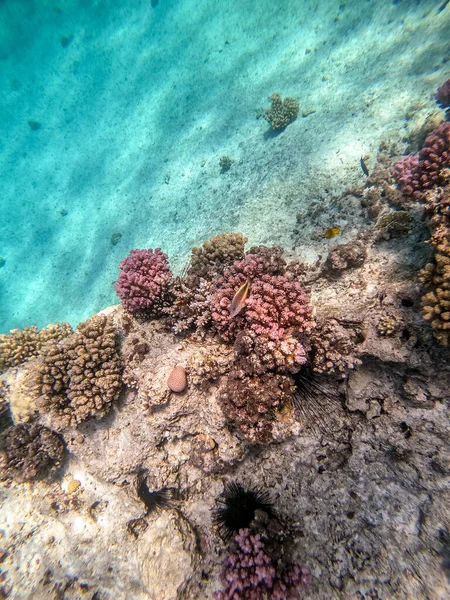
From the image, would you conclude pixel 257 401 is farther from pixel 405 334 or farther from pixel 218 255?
pixel 218 255

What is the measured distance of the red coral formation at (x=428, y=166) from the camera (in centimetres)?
557

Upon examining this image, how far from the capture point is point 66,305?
15.0 m

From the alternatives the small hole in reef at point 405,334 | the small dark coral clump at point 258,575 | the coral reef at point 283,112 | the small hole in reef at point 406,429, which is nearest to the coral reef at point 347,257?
the small hole in reef at point 405,334

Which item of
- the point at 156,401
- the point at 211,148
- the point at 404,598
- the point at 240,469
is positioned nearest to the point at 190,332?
the point at 156,401

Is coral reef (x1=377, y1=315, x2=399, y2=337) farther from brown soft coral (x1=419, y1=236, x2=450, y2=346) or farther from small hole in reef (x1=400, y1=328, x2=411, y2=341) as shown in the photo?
brown soft coral (x1=419, y1=236, x2=450, y2=346)

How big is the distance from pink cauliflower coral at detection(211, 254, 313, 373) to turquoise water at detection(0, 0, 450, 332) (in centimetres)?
225

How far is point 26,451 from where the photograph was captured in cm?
570

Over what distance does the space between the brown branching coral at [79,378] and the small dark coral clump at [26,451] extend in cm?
119

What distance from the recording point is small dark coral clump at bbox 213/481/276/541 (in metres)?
4.11

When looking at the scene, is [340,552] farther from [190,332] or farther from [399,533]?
[190,332]

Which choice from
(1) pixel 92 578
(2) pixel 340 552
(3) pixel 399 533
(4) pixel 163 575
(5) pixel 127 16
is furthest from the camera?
(5) pixel 127 16

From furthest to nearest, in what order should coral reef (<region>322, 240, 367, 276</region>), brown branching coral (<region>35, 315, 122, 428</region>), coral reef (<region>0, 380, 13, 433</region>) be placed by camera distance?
coral reef (<region>0, 380, 13, 433</region>) < coral reef (<region>322, 240, 367, 276</region>) < brown branching coral (<region>35, 315, 122, 428</region>)

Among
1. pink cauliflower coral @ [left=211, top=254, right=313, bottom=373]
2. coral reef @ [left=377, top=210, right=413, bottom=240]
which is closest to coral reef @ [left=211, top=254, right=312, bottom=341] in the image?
pink cauliflower coral @ [left=211, top=254, right=313, bottom=373]

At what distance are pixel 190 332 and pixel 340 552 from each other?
4.10 meters
